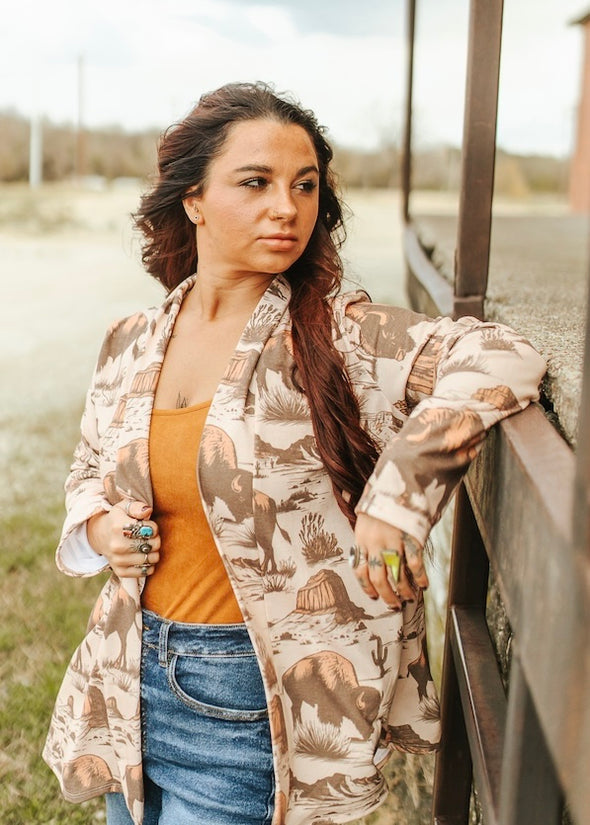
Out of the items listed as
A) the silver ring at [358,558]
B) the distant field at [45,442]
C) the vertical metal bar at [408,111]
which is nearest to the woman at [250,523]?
the silver ring at [358,558]

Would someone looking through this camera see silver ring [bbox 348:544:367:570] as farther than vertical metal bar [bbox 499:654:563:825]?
Yes

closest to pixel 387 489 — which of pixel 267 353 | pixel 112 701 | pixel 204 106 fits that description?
pixel 267 353

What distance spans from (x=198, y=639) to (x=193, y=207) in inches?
33.5

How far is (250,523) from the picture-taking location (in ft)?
5.24

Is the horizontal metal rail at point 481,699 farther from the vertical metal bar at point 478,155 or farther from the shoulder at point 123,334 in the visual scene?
the shoulder at point 123,334

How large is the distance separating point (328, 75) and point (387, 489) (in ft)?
79.9

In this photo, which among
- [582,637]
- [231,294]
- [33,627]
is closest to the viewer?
[582,637]

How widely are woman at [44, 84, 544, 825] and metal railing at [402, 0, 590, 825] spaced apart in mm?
227

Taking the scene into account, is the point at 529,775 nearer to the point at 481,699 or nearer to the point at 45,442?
the point at 481,699

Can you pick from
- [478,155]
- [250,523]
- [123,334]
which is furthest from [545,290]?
[250,523]

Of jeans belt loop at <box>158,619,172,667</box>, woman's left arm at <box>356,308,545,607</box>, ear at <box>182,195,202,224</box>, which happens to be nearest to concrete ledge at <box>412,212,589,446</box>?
woman's left arm at <box>356,308,545,607</box>

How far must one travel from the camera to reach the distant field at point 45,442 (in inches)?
124

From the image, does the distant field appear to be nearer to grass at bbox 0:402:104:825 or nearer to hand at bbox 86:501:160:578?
grass at bbox 0:402:104:825

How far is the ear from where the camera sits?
188cm
